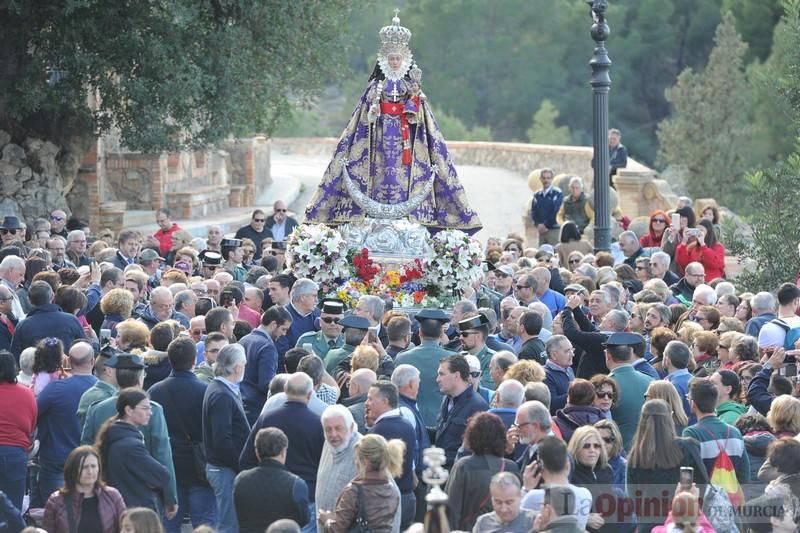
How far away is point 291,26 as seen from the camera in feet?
76.5

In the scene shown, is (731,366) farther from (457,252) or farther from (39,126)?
(39,126)

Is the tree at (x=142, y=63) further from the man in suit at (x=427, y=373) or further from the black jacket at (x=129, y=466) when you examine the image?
the black jacket at (x=129, y=466)

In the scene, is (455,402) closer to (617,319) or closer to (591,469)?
(591,469)

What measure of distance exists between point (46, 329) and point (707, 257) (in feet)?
27.4

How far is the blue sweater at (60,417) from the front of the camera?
10.7 meters

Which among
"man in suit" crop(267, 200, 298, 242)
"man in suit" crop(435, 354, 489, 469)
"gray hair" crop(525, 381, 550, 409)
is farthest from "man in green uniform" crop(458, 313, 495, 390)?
"man in suit" crop(267, 200, 298, 242)

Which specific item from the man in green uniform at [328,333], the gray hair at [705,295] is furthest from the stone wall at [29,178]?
the gray hair at [705,295]

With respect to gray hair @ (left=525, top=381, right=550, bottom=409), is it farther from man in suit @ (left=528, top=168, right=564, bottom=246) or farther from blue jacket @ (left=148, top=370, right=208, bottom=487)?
man in suit @ (left=528, top=168, right=564, bottom=246)

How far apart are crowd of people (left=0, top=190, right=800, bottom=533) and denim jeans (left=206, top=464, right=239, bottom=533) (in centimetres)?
1

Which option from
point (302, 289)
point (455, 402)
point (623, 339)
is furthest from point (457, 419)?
point (302, 289)

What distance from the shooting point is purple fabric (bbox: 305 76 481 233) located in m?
16.4

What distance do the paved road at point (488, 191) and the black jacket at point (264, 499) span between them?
2273 cm

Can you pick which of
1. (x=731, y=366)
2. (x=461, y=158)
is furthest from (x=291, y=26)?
(x=461, y=158)

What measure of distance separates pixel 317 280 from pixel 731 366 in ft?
17.7
